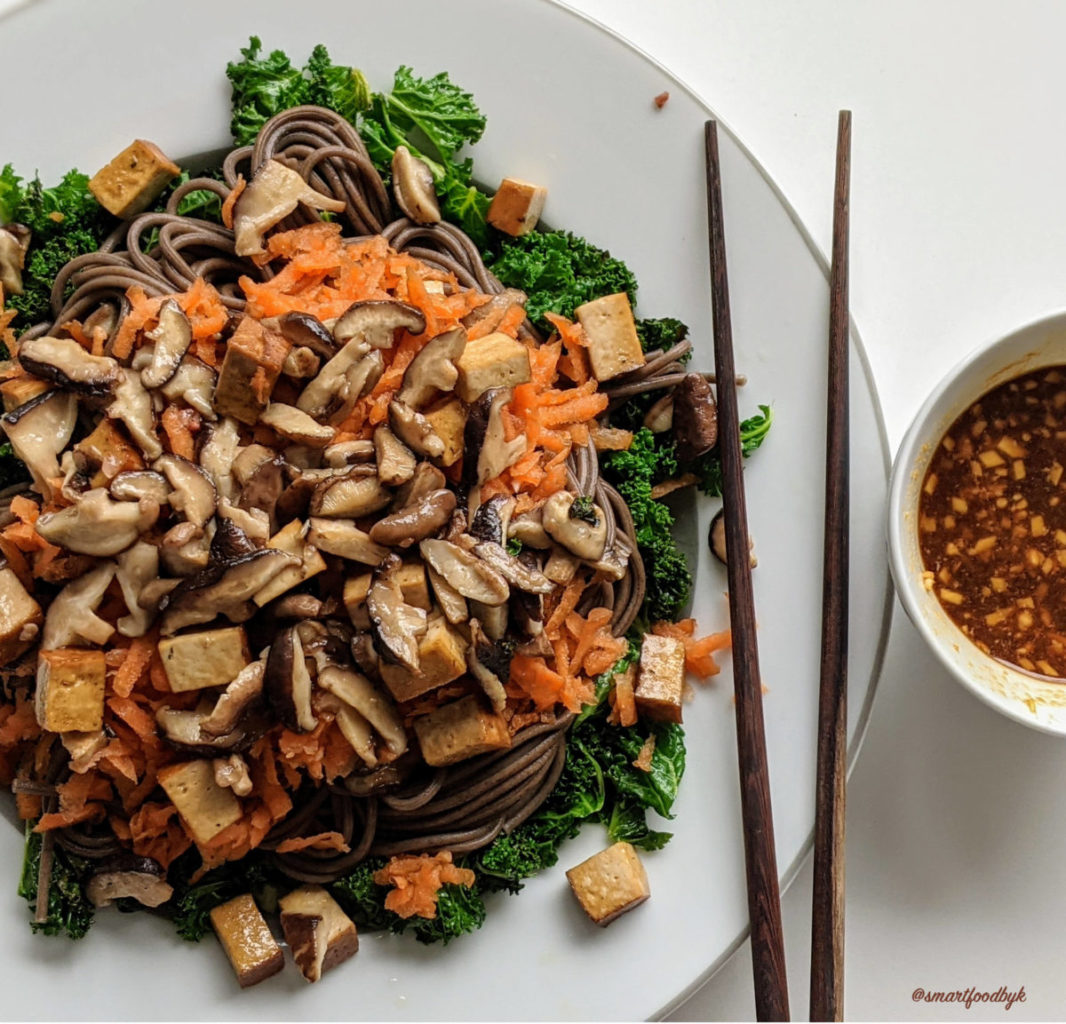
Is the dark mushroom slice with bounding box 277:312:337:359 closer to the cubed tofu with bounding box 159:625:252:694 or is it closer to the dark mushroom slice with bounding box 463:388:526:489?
the dark mushroom slice with bounding box 463:388:526:489

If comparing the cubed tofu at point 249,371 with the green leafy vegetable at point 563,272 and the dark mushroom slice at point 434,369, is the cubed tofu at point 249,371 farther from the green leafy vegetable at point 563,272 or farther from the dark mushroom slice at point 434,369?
the green leafy vegetable at point 563,272

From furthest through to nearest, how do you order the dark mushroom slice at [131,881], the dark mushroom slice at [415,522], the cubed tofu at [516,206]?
the cubed tofu at [516,206]
the dark mushroom slice at [131,881]
the dark mushroom slice at [415,522]

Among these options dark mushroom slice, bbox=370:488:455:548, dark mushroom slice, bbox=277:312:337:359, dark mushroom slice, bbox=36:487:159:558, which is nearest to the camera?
dark mushroom slice, bbox=36:487:159:558

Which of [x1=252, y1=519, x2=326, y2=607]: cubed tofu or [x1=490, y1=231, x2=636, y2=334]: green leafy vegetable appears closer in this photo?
[x1=252, y1=519, x2=326, y2=607]: cubed tofu

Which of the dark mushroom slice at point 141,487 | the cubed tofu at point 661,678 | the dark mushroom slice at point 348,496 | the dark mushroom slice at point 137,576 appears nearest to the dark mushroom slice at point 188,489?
Result: the dark mushroom slice at point 141,487

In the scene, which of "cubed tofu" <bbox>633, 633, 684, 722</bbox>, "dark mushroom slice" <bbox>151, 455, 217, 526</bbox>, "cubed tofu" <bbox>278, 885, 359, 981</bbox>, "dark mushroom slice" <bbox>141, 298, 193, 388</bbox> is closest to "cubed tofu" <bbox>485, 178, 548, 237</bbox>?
"dark mushroom slice" <bbox>141, 298, 193, 388</bbox>

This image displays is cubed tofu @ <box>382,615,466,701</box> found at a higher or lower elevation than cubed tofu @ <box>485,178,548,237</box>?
lower

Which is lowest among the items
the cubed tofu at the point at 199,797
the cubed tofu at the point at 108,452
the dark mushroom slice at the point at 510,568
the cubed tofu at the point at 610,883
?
the cubed tofu at the point at 610,883

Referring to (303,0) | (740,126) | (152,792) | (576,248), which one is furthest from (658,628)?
(303,0)
